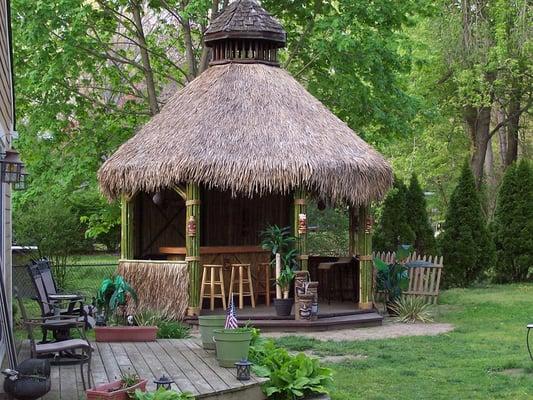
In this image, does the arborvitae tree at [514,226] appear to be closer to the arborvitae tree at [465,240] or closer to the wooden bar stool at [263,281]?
the arborvitae tree at [465,240]

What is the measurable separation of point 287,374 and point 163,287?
661 cm

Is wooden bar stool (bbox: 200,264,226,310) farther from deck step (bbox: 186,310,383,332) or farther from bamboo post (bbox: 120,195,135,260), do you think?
bamboo post (bbox: 120,195,135,260)

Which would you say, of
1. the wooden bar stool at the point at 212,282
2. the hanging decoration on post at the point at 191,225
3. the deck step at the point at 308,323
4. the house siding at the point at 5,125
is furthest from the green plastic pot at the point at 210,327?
the wooden bar stool at the point at 212,282

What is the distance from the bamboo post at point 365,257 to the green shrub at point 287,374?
6.68 meters

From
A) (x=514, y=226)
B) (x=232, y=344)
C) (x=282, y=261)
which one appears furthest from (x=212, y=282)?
(x=514, y=226)

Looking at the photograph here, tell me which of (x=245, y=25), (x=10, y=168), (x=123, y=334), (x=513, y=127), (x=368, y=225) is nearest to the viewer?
(x=10, y=168)

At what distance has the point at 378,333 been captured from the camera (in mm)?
14109


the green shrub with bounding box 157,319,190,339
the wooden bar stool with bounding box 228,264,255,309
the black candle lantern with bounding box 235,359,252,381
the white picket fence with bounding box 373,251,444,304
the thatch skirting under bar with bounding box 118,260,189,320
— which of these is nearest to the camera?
the black candle lantern with bounding box 235,359,252,381

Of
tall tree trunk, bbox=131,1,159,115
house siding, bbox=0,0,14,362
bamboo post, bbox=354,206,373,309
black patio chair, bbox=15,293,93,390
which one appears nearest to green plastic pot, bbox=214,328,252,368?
black patio chair, bbox=15,293,93,390

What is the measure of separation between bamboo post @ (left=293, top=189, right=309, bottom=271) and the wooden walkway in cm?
419

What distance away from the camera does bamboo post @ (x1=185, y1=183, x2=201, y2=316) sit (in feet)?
47.9

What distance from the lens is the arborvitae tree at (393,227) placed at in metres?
20.4

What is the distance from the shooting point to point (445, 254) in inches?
824

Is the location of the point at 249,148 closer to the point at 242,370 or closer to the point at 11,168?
the point at 11,168
